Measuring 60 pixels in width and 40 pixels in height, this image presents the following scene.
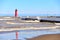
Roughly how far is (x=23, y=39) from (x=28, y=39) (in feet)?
0.96

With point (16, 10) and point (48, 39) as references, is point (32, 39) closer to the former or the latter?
point (48, 39)

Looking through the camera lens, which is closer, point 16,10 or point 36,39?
point 36,39

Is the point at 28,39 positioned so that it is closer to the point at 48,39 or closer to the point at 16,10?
the point at 48,39

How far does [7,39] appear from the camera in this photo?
934 cm

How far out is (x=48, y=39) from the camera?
9430mm

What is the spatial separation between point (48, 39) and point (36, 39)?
68 centimetres

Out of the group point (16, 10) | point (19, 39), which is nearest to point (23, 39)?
point (19, 39)

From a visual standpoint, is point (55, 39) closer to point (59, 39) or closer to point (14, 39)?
point (59, 39)

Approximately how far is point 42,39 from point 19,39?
1.28 meters

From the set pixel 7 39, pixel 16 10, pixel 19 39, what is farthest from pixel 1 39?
pixel 16 10

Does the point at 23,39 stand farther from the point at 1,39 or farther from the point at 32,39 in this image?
the point at 1,39

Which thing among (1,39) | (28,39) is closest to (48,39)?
(28,39)

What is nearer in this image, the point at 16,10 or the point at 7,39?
the point at 7,39

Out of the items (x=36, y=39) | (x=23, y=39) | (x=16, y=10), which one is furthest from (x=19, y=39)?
(x=16, y=10)
